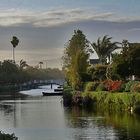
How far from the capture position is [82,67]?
89688 mm

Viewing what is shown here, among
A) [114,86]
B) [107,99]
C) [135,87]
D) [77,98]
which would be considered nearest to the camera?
[135,87]

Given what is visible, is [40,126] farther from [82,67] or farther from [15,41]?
[15,41]

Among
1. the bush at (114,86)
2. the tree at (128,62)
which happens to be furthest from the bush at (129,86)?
the tree at (128,62)

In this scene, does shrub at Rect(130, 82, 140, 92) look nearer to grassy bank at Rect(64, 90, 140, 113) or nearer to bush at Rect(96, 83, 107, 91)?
grassy bank at Rect(64, 90, 140, 113)

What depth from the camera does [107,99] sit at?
63969 millimetres

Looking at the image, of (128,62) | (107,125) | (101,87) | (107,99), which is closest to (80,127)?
(107,125)

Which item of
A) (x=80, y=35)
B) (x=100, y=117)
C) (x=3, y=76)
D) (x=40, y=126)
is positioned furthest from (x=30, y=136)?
(x=3, y=76)

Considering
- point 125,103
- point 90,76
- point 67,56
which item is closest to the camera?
point 125,103

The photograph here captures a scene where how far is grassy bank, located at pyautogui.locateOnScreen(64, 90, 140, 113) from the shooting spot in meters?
55.3

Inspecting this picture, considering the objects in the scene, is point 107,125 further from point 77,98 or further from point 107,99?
point 77,98

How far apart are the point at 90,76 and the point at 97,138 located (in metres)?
50.2

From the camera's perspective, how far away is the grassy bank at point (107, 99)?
55.3 metres

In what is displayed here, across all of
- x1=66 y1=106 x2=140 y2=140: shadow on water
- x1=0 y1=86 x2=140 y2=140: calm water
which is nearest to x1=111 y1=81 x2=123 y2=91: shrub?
x1=66 y1=106 x2=140 y2=140: shadow on water

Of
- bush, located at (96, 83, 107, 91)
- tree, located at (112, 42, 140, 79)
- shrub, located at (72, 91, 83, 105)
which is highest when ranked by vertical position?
tree, located at (112, 42, 140, 79)
